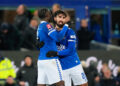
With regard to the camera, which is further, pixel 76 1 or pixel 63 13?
pixel 76 1

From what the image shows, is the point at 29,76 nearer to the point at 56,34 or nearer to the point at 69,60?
the point at 69,60

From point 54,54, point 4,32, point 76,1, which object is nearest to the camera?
point 54,54

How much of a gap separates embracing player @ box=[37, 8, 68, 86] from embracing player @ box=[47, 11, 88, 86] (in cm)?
42

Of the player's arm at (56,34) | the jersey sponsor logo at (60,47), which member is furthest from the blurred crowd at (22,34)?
the player's arm at (56,34)

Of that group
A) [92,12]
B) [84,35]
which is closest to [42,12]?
[84,35]

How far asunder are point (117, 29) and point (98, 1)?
4.88 ft

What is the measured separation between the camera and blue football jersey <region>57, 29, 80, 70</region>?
23.6 ft

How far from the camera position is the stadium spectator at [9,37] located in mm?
12328

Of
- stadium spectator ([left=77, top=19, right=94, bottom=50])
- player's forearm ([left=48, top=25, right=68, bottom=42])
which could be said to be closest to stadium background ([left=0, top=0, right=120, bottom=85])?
stadium spectator ([left=77, top=19, right=94, bottom=50])

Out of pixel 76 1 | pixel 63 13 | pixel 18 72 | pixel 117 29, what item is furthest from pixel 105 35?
pixel 63 13

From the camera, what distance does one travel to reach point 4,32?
12.4 metres

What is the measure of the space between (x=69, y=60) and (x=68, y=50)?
220 mm

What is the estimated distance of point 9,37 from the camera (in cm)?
1253

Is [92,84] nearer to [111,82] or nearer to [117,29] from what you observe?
[111,82]
